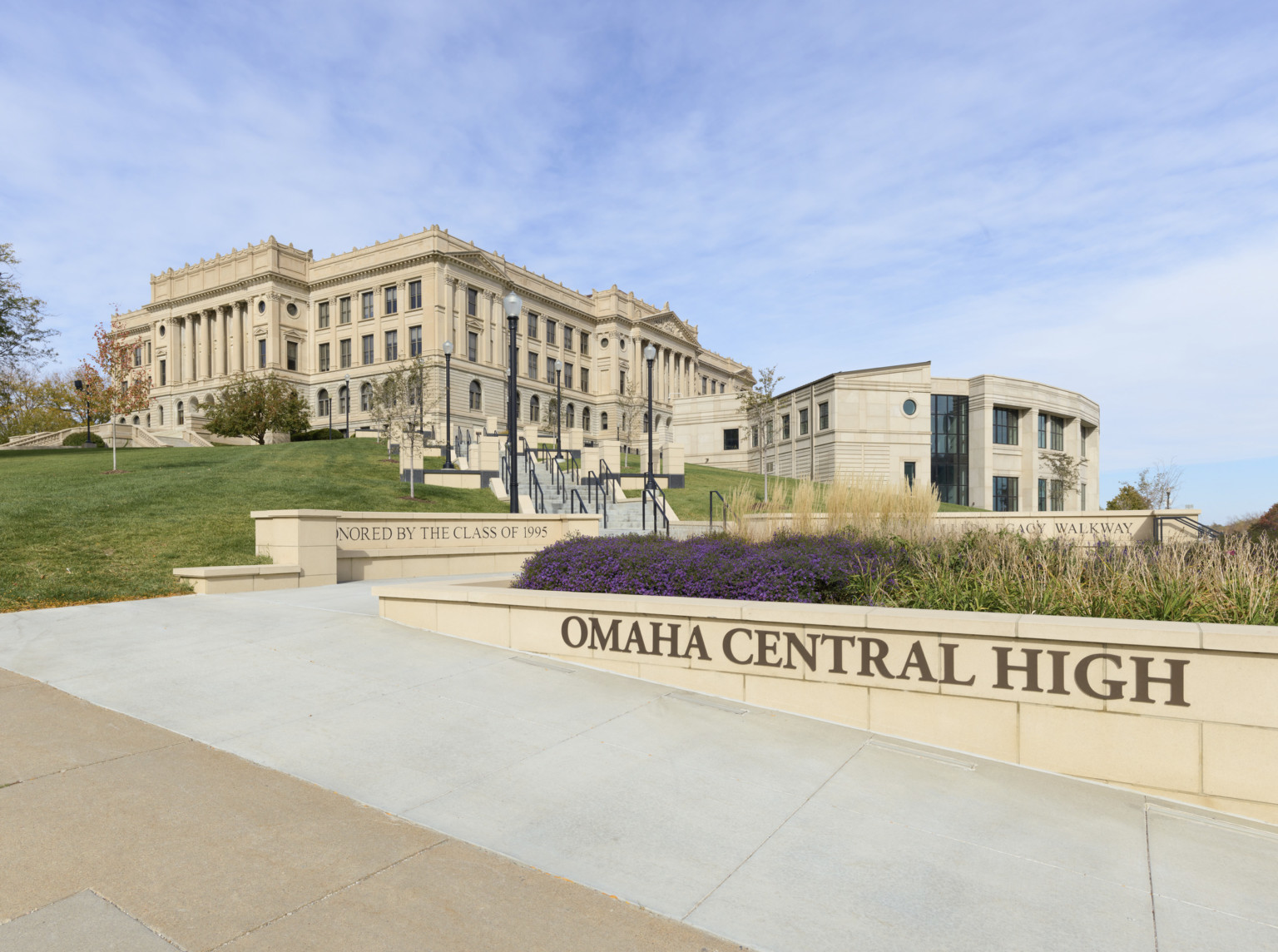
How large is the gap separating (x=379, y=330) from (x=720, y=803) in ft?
224

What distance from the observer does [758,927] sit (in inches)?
125

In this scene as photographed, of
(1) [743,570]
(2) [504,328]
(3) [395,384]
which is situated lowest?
(1) [743,570]

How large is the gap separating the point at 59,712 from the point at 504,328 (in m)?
67.5

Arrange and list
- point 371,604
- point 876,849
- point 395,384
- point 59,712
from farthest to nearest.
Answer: point 395,384
point 371,604
point 59,712
point 876,849

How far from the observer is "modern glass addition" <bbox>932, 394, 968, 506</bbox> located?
189ft

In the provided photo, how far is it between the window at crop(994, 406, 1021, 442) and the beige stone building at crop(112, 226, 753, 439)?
25453 mm

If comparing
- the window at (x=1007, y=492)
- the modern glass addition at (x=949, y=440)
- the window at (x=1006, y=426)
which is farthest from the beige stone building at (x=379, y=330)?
the window at (x=1007, y=492)

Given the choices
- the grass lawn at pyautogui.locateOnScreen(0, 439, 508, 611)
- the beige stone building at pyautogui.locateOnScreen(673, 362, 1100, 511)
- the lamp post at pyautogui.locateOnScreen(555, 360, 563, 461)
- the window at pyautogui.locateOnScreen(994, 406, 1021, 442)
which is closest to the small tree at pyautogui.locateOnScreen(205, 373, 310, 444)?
the lamp post at pyautogui.locateOnScreen(555, 360, 563, 461)

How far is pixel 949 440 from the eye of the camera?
57.9 meters

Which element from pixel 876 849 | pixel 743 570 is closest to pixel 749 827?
pixel 876 849

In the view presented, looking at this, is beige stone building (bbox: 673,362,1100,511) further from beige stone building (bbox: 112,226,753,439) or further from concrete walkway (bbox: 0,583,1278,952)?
concrete walkway (bbox: 0,583,1278,952)

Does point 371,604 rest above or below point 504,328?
below

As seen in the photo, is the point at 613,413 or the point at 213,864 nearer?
the point at 213,864

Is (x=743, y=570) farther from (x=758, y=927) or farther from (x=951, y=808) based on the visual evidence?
(x=758, y=927)
